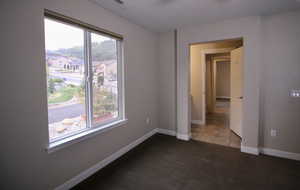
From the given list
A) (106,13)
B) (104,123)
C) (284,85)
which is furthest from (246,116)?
(106,13)

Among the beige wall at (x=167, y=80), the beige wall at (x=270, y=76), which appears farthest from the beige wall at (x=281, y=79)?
the beige wall at (x=167, y=80)

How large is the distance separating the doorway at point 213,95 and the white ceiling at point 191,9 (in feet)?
2.81

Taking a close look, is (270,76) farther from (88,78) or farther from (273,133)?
(88,78)

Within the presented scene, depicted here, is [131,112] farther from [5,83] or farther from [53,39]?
[5,83]

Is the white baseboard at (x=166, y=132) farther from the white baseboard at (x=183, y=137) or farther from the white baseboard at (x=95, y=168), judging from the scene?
the white baseboard at (x=95, y=168)

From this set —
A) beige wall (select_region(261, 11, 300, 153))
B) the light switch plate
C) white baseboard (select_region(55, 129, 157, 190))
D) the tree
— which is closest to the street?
the tree

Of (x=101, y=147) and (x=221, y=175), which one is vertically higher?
(x=101, y=147)

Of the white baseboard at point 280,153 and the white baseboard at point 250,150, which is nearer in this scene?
the white baseboard at point 280,153

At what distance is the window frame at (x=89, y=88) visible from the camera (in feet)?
6.25

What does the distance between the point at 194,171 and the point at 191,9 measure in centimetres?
258

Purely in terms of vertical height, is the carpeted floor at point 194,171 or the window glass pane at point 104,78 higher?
the window glass pane at point 104,78

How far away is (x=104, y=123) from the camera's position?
2.66 m

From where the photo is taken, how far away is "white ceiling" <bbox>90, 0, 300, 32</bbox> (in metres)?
2.35

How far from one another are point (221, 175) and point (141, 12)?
2870mm
